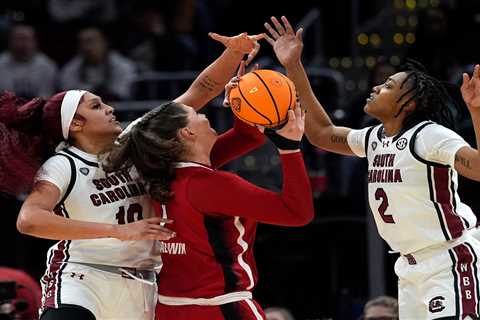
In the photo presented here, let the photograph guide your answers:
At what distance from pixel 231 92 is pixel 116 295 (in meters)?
1.11

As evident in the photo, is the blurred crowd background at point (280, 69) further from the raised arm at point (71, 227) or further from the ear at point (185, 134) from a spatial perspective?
the raised arm at point (71, 227)

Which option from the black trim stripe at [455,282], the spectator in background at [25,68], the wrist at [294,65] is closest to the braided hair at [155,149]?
the wrist at [294,65]

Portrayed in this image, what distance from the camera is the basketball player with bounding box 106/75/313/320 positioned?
505cm

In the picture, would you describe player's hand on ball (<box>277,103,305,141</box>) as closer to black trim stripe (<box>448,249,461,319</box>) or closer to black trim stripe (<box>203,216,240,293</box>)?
black trim stripe (<box>203,216,240,293</box>)

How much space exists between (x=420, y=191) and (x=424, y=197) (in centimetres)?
3

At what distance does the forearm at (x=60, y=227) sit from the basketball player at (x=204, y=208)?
0.30m

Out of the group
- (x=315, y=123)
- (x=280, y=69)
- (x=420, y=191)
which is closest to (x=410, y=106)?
(x=420, y=191)


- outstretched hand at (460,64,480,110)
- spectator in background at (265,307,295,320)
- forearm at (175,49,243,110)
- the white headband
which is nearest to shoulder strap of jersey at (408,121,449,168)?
outstretched hand at (460,64,480,110)

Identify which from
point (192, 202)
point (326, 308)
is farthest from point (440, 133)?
point (326, 308)

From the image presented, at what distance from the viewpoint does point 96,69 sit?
10797 millimetres

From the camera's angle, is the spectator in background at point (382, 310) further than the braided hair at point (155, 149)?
Yes

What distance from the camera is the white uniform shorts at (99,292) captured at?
17.7 ft

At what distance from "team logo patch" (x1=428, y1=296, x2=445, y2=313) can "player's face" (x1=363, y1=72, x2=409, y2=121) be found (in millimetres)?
926

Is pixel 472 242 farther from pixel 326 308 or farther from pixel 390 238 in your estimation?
pixel 326 308
